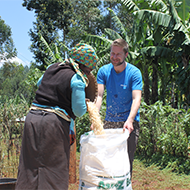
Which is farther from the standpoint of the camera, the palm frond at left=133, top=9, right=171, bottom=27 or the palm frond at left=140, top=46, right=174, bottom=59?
the palm frond at left=140, top=46, right=174, bottom=59

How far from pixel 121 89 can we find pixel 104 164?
42.9 inches

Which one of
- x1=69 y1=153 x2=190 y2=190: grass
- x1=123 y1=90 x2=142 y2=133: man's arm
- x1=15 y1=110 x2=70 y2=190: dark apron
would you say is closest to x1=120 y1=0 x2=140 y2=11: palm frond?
x1=69 y1=153 x2=190 y2=190: grass

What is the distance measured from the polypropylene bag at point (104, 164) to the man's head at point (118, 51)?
3.32 feet

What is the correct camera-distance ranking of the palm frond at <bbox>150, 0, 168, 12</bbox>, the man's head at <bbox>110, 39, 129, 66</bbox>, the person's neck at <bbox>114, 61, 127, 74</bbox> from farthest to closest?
Answer: the palm frond at <bbox>150, 0, 168, 12</bbox> → the person's neck at <bbox>114, 61, 127, 74</bbox> → the man's head at <bbox>110, 39, 129, 66</bbox>

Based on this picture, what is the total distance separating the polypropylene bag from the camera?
2.43 m

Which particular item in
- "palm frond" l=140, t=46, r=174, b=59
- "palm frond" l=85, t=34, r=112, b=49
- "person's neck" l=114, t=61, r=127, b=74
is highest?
"palm frond" l=85, t=34, r=112, b=49

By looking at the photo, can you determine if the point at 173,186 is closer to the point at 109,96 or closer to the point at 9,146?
the point at 109,96

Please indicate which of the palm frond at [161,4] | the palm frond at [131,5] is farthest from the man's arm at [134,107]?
the palm frond at [131,5]

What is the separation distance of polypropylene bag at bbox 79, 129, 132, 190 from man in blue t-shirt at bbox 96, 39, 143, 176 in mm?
596

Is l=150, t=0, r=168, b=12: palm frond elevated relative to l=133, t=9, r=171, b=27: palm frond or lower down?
elevated

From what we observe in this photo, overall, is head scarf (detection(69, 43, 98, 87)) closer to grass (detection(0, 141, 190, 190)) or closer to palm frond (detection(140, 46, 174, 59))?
grass (detection(0, 141, 190, 190))

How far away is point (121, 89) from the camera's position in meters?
3.18

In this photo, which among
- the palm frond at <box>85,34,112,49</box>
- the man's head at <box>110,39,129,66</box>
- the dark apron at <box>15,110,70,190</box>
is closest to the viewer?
the dark apron at <box>15,110,70,190</box>

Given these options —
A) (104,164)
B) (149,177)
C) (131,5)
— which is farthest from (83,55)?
(131,5)
